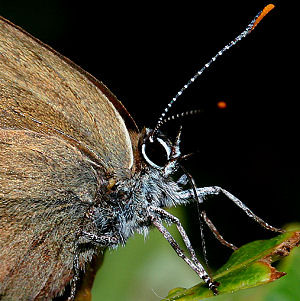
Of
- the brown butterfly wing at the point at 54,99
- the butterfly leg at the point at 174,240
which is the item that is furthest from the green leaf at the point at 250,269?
the brown butterfly wing at the point at 54,99

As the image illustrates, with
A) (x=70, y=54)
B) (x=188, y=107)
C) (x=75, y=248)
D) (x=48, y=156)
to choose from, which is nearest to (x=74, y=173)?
(x=48, y=156)

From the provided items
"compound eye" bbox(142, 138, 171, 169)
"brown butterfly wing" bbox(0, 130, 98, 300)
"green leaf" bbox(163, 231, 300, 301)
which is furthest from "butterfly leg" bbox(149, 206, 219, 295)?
"brown butterfly wing" bbox(0, 130, 98, 300)

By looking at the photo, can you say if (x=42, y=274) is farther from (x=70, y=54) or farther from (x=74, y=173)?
(x=70, y=54)

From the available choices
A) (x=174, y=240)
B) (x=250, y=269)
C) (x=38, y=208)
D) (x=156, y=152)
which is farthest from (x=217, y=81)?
(x=250, y=269)

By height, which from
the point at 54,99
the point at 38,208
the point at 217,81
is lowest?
the point at 38,208

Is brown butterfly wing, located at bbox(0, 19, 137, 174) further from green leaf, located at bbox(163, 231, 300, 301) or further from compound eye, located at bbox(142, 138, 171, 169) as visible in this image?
green leaf, located at bbox(163, 231, 300, 301)

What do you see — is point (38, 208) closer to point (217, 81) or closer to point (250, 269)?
point (250, 269)
